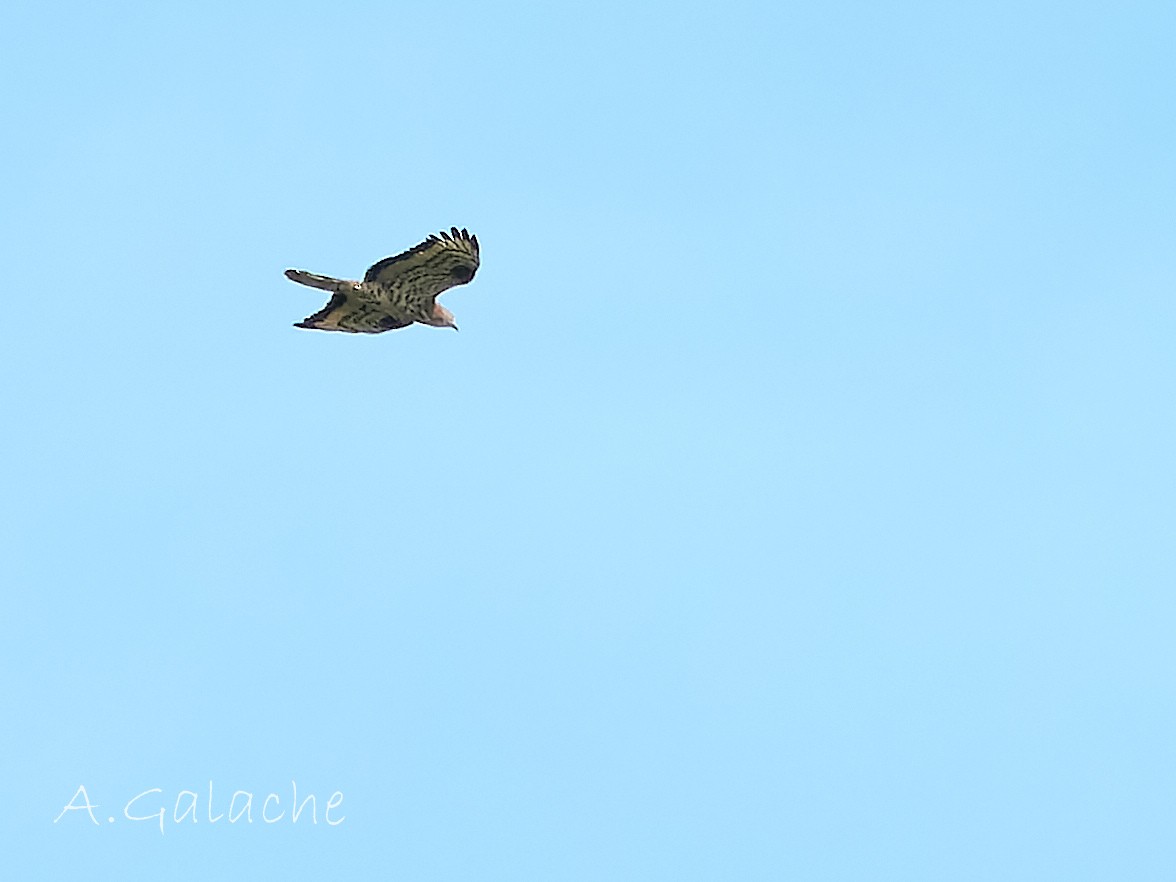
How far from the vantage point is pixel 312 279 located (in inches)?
1128

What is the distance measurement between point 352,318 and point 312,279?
1.11m

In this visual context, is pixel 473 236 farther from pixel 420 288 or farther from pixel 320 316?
pixel 320 316

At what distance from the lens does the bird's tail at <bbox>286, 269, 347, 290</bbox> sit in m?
28.5

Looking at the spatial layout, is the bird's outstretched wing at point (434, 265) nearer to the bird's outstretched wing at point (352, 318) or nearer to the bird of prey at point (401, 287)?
the bird of prey at point (401, 287)

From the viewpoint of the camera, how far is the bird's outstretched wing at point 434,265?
90.3 feet

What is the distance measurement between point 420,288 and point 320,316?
2.01 metres

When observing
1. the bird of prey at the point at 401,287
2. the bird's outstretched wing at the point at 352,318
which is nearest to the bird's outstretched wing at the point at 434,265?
the bird of prey at the point at 401,287

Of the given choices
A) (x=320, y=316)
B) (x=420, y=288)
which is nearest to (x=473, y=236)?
(x=420, y=288)

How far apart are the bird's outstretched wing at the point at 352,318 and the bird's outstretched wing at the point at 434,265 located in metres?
0.80

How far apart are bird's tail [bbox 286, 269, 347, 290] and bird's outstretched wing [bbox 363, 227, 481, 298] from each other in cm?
48

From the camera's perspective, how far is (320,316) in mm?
29688

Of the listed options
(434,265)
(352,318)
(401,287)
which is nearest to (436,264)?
(434,265)

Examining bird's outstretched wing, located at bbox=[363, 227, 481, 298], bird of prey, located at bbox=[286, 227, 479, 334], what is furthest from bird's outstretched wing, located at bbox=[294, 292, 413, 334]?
bird's outstretched wing, located at bbox=[363, 227, 481, 298]

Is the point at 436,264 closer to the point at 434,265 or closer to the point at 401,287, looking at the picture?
the point at 434,265
